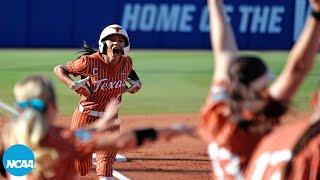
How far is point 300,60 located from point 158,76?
16881 millimetres

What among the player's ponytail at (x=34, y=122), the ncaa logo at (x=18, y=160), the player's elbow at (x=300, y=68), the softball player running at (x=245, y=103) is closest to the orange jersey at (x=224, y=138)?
the softball player running at (x=245, y=103)

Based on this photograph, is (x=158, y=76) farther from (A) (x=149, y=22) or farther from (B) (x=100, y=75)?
(B) (x=100, y=75)

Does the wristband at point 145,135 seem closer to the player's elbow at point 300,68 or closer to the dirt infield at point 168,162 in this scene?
the player's elbow at point 300,68

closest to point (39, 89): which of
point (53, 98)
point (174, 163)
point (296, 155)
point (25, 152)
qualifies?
point (53, 98)

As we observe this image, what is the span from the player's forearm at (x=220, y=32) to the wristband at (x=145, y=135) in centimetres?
55

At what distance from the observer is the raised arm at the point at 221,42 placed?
4043mm

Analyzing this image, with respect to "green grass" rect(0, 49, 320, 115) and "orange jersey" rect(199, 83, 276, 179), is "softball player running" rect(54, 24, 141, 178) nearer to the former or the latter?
"green grass" rect(0, 49, 320, 115)

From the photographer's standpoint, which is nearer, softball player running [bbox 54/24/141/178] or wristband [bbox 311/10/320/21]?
wristband [bbox 311/10/320/21]

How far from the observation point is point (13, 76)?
66.2 feet

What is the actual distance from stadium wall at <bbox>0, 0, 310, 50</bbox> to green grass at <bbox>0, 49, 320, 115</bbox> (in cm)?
52

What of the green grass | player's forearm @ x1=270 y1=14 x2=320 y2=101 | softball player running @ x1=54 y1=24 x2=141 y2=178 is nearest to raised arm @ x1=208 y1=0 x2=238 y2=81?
player's forearm @ x1=270 y1=14 x2=320 y2=101

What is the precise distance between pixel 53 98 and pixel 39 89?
9cm

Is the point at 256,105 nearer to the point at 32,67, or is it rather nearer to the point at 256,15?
the point at 32,67

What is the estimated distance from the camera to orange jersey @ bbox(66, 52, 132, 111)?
933 centimetres
